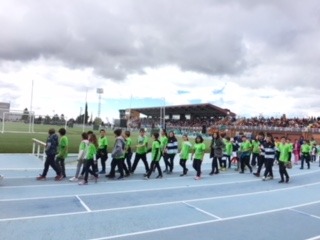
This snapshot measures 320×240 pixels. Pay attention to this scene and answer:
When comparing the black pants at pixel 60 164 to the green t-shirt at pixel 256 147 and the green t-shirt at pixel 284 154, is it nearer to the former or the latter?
the green t-shirt at pixel 284 154

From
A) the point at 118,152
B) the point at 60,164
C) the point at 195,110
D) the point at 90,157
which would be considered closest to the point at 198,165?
the point at 118,152

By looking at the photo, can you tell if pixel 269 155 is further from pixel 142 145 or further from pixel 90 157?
pixel 90 157

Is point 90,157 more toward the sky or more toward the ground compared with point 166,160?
more toward the sky

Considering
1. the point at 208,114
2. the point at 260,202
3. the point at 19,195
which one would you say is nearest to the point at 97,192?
the point at 19,195

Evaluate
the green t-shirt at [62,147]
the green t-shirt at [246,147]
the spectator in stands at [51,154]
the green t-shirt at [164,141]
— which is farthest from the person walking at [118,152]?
the green t-shirt at [246,147]

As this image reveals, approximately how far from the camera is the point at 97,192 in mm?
10711

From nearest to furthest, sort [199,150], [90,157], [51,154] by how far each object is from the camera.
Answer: [90,157]
[51,154]
[199,150]

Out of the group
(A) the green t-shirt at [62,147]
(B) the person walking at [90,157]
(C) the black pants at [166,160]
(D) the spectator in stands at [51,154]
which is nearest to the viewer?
(B) the person walking at [90,157]

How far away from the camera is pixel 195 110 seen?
68.7 meters

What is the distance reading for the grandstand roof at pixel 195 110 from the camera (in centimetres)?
6425

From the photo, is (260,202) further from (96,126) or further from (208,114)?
(208,114)

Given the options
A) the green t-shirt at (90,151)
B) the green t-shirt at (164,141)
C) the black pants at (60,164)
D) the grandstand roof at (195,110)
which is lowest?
the black pants at (60,164)

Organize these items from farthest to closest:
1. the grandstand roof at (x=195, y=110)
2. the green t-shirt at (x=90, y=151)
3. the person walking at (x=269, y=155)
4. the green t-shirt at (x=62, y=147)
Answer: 1. the grandstand roof at (x=195, y=110)
2. the person walking at (x=269, y=155)
3. the green t-shirt at (x=62, y=147)
4. the green t-shirt at (x=90, y=151)

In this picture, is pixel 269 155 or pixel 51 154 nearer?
pixel 51 154
